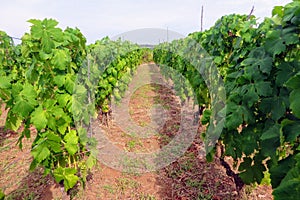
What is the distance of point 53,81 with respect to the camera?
3.06 meters

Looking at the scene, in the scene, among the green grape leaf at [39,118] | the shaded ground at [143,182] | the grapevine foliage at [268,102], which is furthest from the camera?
the shaded ground at [143,182]

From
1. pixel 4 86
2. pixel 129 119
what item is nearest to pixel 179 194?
pixel 4 86

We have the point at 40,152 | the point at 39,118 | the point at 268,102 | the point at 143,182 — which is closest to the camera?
the point at 268,102

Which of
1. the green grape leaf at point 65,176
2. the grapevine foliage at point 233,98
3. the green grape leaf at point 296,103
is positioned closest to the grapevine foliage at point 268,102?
the grapevine foliage at point 233,98

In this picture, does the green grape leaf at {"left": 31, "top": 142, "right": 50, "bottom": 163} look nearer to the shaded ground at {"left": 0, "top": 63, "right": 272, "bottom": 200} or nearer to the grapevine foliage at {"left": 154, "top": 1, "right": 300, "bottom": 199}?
the shaded ground at {"left": 0, "top": 63, "right": 272, "bottom": 200}

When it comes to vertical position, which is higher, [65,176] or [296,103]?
[296,103]

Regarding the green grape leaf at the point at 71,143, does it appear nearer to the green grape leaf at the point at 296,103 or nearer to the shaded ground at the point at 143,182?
the shaded ground at the point at 143,182

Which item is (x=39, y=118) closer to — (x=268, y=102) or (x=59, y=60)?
(x=59, y=60)

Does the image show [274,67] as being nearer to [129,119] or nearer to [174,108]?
[129,119]

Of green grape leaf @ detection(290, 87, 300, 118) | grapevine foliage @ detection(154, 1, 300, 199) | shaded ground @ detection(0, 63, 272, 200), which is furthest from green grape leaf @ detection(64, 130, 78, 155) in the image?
green grape leaf @ detection(290, 87, 300, 118)

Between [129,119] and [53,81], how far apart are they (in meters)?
5.27

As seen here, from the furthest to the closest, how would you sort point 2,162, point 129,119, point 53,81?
point 129,119, point 2,162, point 53,81

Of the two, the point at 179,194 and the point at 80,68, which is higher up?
the point at 80,68

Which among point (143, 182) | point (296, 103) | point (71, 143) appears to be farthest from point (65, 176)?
point (296, 103)
